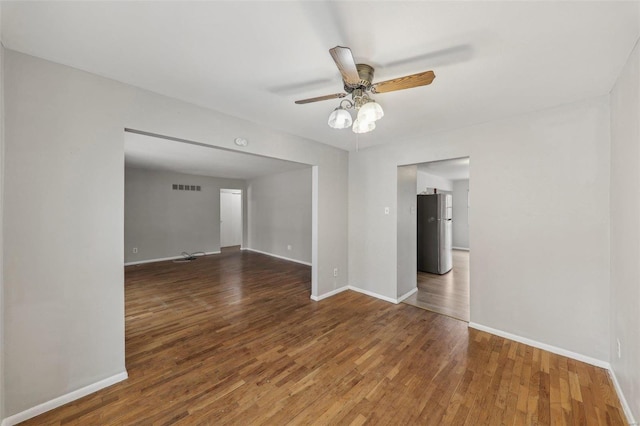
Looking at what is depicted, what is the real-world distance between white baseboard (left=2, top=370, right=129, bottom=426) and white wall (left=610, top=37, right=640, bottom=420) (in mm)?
3577

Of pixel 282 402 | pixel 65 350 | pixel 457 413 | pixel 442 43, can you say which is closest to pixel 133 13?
pixel 442 43

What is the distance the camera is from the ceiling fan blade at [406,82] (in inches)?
54.1

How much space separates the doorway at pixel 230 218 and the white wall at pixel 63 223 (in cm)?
672

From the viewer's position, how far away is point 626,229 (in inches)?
65.8

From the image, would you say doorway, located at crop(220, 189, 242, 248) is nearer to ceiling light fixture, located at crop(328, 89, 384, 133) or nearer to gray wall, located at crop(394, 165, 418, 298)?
gray wall, located at crop(394, 165, 418, 298)

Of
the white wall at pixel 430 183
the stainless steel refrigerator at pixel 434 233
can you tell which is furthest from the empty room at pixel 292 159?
the white wall at pixel 430 183

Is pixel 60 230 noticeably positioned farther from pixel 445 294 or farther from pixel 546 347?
pixel 445 294

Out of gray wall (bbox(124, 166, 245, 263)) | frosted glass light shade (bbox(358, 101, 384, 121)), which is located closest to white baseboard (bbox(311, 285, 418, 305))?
frosted glass light shade (bbox(358, 101, 384, 121))

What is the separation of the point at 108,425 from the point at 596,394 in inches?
135

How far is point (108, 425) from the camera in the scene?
4.94ft

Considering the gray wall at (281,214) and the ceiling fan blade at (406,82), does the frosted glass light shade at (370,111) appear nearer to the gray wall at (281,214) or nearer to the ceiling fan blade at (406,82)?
the ceiling fan blade at (406,82)

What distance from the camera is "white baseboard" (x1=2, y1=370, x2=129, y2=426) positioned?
1.51m

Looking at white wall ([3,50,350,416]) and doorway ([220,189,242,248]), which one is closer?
white wall ([3,50,350,416])

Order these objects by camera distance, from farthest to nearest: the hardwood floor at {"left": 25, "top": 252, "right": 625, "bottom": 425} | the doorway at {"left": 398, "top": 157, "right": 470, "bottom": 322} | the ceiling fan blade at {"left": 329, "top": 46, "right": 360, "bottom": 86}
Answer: the doorway at {"left": 398, "top": 157, "right": 470, "bottom": 322}, the hardwood floor at {"left": 25, "top": 252, "right": 625, "bottom": 425}, the ceiling fan blade at {"left": 329, "top": 46, "right": 360, "bottom": 86}
